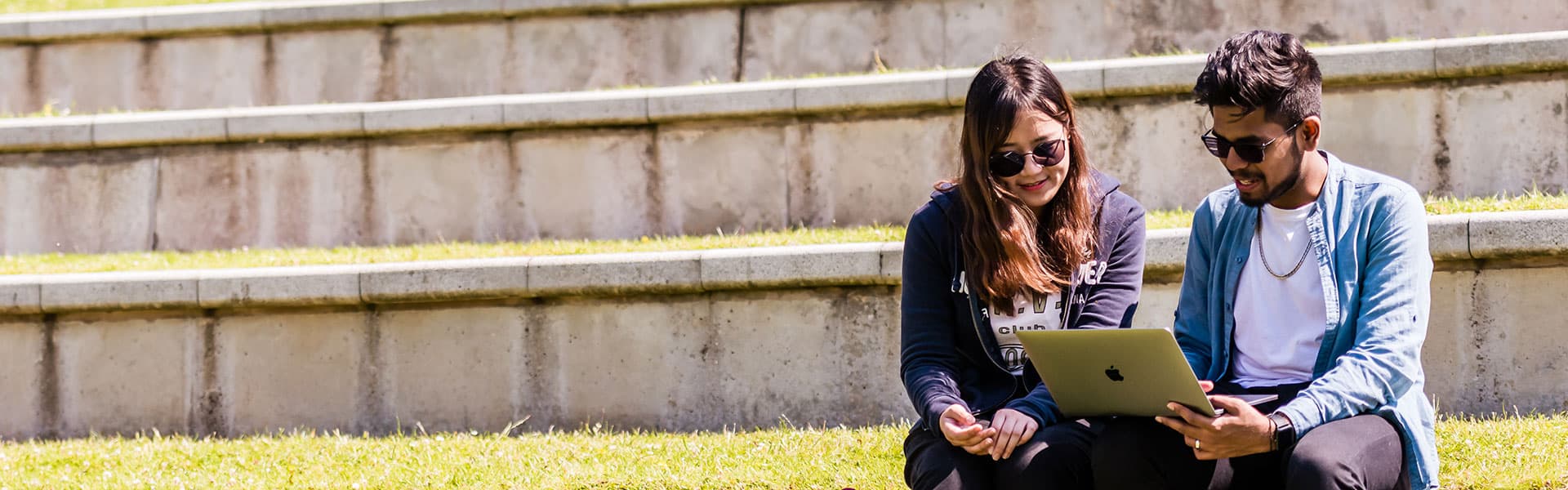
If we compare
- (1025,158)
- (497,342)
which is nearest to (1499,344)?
(1025,158)

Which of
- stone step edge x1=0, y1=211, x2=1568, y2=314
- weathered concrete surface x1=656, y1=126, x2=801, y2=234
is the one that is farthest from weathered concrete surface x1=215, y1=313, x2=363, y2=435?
weathered concrete surface x1=656, y1=126, x2=801, y2=234

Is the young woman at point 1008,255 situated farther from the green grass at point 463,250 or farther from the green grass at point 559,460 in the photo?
the green grass at point 463,250

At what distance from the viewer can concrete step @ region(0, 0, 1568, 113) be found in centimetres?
787

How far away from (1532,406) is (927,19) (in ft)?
12.2

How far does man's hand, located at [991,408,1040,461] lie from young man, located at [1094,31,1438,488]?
0.19 m

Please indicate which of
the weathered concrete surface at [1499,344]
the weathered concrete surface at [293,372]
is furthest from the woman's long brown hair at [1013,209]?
the weathered concrete surface at [293,372]

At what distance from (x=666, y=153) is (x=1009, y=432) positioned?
3777 mm

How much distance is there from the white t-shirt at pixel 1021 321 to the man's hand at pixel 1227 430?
69 cm

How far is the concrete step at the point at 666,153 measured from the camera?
625 centimetres

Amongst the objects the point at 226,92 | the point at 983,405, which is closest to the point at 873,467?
the point at 983,405

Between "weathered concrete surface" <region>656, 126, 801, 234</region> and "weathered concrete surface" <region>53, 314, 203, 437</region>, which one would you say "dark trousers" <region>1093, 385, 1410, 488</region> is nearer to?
"weathered concrete surface" <region>656, 126, 801, 234</region>

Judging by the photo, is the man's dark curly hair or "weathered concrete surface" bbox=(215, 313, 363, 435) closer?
the man's dark curly hair

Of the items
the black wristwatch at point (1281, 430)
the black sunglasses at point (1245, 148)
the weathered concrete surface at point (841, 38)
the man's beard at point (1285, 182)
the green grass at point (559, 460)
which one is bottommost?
the green grass at point (559, 460)

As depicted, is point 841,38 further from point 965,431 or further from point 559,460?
point 965,431
